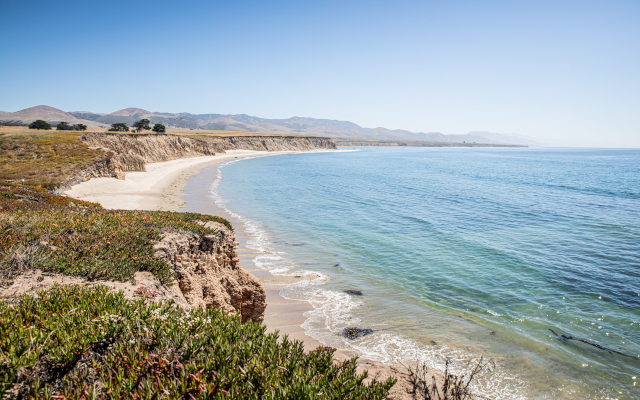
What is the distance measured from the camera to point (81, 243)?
7766mm

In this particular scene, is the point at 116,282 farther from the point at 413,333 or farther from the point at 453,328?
the point at 453,328

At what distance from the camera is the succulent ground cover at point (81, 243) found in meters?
6.77

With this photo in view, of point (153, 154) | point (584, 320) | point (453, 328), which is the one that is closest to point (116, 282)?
point (453, 328)

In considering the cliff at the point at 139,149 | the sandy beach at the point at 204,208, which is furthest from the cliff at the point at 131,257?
the cliff at the point at 139,149

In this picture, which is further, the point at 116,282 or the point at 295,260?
the point at 295,260

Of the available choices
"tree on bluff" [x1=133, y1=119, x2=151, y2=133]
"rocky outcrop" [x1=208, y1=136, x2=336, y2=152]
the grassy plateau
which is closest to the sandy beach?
the grassy plateau

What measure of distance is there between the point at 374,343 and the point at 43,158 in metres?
40.1

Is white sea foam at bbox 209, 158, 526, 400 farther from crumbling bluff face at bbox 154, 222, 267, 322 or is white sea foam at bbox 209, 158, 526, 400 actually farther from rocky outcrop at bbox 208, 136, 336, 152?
rocky outcrop at bbox 208, 136, 336, 152

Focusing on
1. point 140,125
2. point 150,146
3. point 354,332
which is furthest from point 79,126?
point 354,332

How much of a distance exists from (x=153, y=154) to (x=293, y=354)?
69443 millimetres

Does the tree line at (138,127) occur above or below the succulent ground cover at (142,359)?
above

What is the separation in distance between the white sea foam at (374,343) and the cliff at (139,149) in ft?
82.1

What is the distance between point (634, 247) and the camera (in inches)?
755

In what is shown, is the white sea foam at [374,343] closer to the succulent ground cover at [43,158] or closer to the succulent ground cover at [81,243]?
the succulent ground cover at [81,243]
